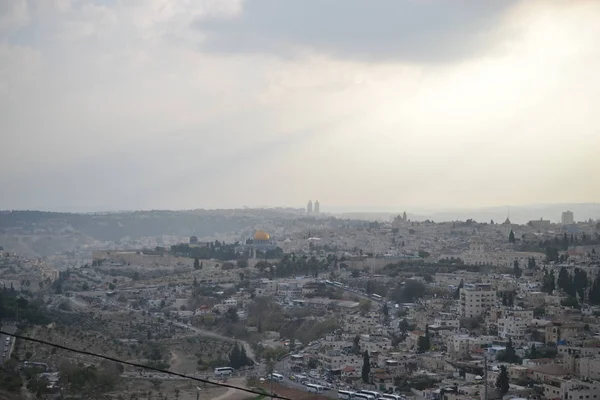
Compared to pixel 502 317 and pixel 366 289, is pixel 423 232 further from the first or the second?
pixel 502 317

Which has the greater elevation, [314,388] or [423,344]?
[423,344]

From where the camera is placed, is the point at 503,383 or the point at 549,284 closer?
the point at 503,383

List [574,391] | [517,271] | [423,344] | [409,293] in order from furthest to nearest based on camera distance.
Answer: [517,271]
[409,293]
[423,344]
[574,391]

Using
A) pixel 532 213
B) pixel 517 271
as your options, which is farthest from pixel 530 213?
pixel 517 271

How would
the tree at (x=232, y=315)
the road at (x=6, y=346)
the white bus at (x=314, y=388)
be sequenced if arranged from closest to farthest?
the white bus at (x=314, y=388) < the road at (x=6, y=346) < the tree at (x=232, y=315)

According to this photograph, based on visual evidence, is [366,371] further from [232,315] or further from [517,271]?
[517,271]

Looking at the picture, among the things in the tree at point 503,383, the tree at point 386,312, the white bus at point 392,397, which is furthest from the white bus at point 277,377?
the tree at point 386,312

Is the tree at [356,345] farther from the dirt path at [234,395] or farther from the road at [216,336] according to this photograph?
the dirt path at [234,395]

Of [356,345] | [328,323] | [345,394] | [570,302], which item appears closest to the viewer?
[345,394]

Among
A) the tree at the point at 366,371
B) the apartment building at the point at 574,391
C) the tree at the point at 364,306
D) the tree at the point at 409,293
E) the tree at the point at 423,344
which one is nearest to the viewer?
the apartment building at the point at 574,391
